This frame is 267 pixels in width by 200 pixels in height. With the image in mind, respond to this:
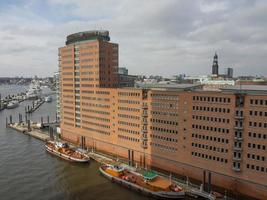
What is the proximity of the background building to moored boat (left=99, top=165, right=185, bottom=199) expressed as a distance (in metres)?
8.83

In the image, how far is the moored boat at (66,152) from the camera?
99.3m

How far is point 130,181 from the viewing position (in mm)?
79312

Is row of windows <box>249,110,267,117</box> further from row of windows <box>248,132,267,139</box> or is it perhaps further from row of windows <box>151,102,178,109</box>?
row of windows <box>151,102,178,109</box>

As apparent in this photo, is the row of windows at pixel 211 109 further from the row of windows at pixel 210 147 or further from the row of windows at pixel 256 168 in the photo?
the row of windows at pixel 256 168

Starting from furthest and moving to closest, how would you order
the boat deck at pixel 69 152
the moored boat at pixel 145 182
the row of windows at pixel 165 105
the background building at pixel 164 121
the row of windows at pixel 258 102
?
the boat deck at pixel 69 152 → the row of windows at pixel 165 105 → the moored boat at pixel 145 182 → the background building at pixel 164 121 → the row of windows at pixel 258 102

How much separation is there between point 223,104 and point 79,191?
44.5 meters

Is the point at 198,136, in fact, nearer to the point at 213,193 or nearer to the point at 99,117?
the point at 213,193

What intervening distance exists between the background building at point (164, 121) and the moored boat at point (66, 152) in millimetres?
9528

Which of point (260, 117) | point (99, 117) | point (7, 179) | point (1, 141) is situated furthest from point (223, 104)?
point (1, 141)

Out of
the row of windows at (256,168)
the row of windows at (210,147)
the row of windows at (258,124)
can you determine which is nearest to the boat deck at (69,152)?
the row of windows at (210,147)

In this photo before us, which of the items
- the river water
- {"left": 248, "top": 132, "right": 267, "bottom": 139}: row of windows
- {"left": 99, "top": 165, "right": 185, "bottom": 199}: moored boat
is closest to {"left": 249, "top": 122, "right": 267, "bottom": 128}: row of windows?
{"left": 248, "top": 132, "right": 267, "bottom": 139}: row of windows

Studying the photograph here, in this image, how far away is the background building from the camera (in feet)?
225

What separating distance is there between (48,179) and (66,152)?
65.2ft

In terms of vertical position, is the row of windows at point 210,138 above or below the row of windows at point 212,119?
below
